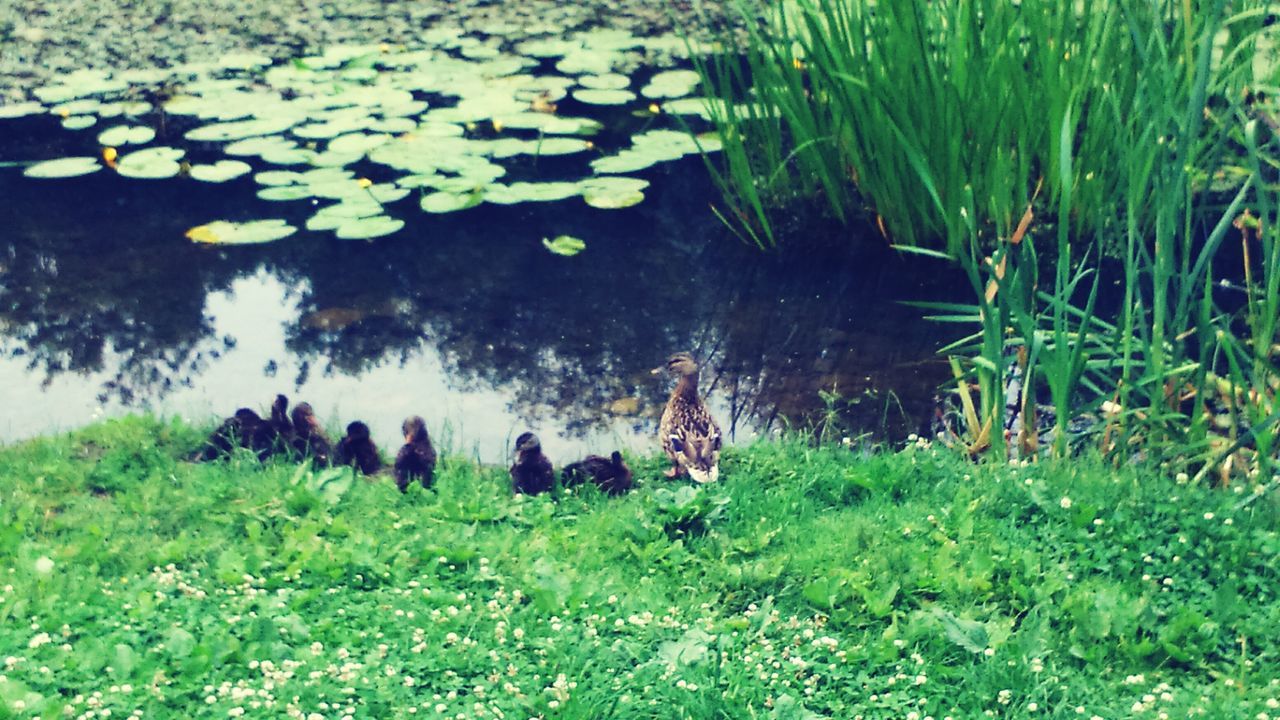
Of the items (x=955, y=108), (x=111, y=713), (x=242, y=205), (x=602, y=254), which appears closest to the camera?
(x=111, y=713)

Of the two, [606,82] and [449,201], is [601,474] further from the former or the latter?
[606,82]

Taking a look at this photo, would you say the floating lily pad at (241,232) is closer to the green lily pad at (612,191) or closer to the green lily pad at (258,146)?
the green lily pad at (258,146)

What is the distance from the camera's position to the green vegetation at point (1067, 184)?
168 inches

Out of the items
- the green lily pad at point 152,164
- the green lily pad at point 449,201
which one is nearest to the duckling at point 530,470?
the green lily pad at point 449,201

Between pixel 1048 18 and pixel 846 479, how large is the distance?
266 cm

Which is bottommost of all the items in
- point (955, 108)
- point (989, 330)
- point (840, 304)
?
point (840, 304)

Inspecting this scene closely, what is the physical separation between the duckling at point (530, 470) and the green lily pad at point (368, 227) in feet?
8.14

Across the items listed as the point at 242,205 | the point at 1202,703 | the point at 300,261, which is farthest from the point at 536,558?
the point at 242,205

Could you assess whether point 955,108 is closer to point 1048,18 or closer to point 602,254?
point 1048,18

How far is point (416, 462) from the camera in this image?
189 inches

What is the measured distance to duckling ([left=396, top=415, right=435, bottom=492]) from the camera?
4.79 meters

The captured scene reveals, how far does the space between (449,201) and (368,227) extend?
487 mm

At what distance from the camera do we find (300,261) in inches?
271

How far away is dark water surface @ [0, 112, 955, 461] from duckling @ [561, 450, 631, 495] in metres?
0.57
